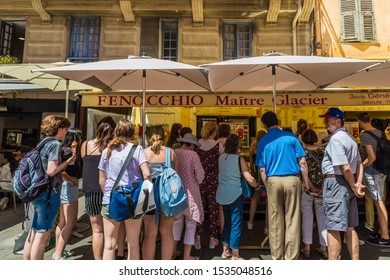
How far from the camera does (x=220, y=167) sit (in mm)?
4141

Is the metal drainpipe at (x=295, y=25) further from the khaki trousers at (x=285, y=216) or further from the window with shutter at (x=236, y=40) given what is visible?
the khaki trousers at (x=285, y=216)

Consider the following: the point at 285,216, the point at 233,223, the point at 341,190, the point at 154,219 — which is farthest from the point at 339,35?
the point at 154,219

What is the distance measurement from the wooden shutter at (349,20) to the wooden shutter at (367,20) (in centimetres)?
24

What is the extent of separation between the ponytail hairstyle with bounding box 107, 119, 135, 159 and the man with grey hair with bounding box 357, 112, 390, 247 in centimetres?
400

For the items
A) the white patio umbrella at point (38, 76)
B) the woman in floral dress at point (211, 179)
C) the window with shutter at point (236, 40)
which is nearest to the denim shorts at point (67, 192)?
the woman in floral dress at point (211, 179)

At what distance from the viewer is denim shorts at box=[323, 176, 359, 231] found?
338 centimetres

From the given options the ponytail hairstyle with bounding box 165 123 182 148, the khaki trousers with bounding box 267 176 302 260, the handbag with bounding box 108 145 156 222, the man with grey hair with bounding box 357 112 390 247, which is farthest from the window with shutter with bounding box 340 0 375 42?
the handbag with bounding box 108 145 156 222

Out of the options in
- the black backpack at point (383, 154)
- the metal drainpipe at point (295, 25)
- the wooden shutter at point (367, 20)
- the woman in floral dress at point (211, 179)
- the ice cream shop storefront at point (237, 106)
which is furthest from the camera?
the wooden shutter at point (367, 20)

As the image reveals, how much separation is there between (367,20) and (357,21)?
0.43 meters

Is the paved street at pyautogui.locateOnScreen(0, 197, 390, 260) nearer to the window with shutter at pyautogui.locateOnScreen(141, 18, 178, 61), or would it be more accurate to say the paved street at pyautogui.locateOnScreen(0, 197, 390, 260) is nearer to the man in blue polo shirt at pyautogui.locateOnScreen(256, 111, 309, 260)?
the man in blue polo shirt at pyautogui.locateOnScreen(256, 111, 309, 260)

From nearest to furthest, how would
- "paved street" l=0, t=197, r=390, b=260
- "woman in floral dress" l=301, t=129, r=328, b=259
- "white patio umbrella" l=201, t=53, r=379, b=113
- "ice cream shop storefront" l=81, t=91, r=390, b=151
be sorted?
1. "white patio umbrella" l=201, t=53, r=379, b=113
2. "woman in floral dress" l=301, t=129, r=328, b=259
3. "paved street" l=0, t=197, r=390, b=260
4. "ice cream shop storefront" l=81, t=91, r=390, b=151

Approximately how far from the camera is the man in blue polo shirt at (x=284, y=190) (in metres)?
3.43

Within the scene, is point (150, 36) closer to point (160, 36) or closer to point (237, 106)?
point (160, 36)

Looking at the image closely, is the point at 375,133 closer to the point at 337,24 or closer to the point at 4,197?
the point at 337,24
